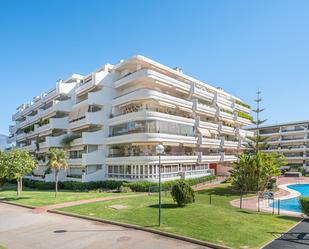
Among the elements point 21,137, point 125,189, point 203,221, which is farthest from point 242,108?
point 203,221

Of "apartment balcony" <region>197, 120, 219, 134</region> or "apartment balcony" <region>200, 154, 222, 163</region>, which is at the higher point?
"apartment balcony" <region>197, 120, 219, 134</region>

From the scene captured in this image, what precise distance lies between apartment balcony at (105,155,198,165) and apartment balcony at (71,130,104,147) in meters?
3.02

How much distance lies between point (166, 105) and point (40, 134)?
28143mm

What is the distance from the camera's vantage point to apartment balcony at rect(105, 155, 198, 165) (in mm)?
35469

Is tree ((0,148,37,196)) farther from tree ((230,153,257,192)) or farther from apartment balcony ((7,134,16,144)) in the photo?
apartment balcony ((7,134,16,144))

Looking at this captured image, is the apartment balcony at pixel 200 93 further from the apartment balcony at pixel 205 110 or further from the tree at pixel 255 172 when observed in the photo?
the tree at pixel 255 172

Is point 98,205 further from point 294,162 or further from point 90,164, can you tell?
point 294,162

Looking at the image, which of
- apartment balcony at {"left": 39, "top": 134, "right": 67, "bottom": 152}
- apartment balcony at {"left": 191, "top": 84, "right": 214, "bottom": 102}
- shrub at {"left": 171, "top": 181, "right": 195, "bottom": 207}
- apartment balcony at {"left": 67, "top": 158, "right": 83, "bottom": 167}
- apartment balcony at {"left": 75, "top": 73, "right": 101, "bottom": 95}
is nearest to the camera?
shrub at {"left": 171, "top": 181, "right": 195, "bottom": 207}

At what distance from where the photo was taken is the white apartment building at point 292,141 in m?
82.7

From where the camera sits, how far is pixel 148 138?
35844 millimetres

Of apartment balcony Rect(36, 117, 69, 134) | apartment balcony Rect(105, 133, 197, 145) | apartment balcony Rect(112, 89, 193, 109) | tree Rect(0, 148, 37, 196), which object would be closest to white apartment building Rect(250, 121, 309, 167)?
apartment balcony Rect(105, 133, 197, 145)

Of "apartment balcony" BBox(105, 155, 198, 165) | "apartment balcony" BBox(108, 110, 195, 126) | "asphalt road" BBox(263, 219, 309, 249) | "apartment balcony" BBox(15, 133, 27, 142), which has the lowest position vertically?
"asphalt road" BBox(263, 219, 309, 249)

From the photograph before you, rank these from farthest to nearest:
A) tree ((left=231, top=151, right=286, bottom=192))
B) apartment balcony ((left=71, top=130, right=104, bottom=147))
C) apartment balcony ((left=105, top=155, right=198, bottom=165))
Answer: apartment balcony ((left=71, top=130, right=104, bottom=147)) < apartment balcony ((left=105, top=155, right=198, bottom=165)) < tree ((left=231, top=151, right=286, bottom=192))

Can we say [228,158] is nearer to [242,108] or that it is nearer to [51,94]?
[242,108]
